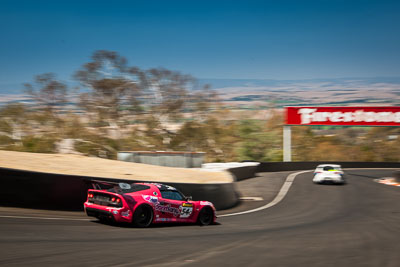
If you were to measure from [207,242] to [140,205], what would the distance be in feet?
6.74

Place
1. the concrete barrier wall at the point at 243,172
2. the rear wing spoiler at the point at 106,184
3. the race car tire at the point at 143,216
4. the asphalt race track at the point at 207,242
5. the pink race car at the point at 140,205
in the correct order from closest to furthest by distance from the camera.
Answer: the asphalt race track at the point at 207,242 < the pink race car at the point at 140,205 < the race car tire at the point at 143,216 < the rear wing spoiler at the point at 106,184 < the concrete barrier wall at the point at 243,172

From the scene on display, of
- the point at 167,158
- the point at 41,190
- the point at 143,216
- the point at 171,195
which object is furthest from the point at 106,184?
the point at 167,158

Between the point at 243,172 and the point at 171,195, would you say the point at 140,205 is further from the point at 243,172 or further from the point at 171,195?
the point at 243,172

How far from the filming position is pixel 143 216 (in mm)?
11062

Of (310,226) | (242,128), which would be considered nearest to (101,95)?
(242,128)

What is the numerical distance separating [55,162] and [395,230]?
14.0 meters

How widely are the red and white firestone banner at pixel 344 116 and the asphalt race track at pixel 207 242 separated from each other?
120 feet

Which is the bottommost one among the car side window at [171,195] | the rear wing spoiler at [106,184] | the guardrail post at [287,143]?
the car side window at [171,195]

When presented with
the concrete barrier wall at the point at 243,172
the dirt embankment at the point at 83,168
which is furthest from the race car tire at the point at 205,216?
the concrete barrier wall at the point at 243,172

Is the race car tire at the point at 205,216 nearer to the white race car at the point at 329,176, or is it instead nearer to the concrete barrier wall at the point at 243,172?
the concrete barrier wall at the point at 243,172

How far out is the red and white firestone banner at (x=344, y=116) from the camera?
171ft

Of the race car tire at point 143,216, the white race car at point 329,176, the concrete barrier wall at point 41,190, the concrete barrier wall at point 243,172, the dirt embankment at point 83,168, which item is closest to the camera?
the race car tire at point 143,216

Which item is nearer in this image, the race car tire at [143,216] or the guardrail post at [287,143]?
the race car tire at [143,216]

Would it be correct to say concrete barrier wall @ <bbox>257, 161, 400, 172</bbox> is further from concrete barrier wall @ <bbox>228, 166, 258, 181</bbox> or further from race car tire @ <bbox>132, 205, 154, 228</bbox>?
race car tire @ <bbox>132, 205, 154, 228</bbox>
